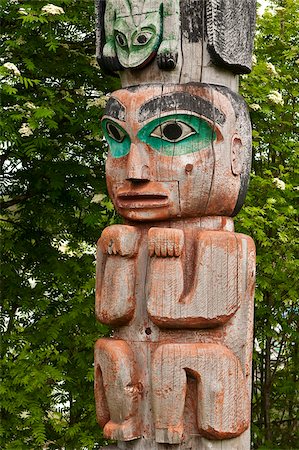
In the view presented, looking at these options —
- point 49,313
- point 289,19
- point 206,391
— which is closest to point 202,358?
point 206,391

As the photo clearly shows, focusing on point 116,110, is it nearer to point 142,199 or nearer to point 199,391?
point 142,199

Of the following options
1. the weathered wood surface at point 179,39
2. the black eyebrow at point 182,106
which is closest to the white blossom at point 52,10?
the weathered wood surface at point 179,39

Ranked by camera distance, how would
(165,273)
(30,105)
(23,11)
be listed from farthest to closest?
1. (30,105)
2. (23,11)
3. (165,273)

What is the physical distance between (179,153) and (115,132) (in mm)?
483

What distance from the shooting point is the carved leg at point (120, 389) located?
15.5 ft

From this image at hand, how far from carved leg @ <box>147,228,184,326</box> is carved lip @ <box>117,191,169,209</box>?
0.60ft

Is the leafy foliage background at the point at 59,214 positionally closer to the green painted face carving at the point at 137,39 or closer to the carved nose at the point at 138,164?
the green painted face carving at the point at 137,39

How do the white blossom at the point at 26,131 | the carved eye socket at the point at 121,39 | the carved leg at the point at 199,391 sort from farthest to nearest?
1. the white blossom at the point at 26,131
2. the carved eye socket at the point at 121,39
3. the carved leg at the point at 199,391

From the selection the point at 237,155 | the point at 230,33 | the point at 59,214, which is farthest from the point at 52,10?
the point at 59,214

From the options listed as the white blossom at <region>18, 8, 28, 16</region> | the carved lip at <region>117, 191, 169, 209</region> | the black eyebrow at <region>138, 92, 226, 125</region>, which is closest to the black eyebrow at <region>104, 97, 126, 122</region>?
the black eyebrow at <region>138, 92, 226, 125</region>

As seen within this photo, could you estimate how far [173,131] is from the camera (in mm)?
4867

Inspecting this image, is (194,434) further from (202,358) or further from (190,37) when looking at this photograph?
(190,37)

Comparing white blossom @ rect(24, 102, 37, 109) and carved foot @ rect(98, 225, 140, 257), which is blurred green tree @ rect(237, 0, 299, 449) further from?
carved foot @ rect(98, 225, 140, 257)

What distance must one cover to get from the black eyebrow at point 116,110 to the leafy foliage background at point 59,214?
1.53 meters
